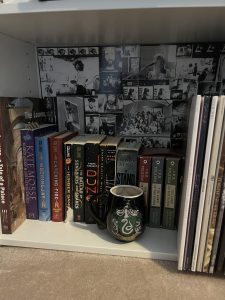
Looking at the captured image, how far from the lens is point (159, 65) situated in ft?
2.47

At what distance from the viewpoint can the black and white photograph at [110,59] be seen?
2.50 feet

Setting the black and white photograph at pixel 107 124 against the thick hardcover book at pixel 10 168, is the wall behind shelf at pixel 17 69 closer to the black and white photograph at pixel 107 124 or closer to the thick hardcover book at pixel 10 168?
the thick hardcover book at pixel 10 168

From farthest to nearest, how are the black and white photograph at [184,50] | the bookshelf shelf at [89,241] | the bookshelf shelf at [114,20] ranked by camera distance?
the black and white photograph at [184,50] < the bookshelf shelf at [89,241] < the bookshelf shelf at [114,20]

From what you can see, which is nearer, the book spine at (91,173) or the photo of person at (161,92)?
the book spine at (91,173)

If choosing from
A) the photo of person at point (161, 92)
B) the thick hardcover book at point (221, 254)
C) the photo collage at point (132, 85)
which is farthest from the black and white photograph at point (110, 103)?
the thick hardcover book at point (221, 254)

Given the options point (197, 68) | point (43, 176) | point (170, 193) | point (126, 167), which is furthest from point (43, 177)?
point (197, 68)

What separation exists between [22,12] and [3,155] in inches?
12.0

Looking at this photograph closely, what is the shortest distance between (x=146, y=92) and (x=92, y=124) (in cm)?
20

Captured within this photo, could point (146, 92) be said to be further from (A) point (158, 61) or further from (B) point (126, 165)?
(B) point (126, 165)

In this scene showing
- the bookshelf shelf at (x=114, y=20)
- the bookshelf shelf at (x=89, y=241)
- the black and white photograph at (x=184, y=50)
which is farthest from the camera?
the black and white photograph at (x=184, y=50)

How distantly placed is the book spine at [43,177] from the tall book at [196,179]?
0.37 metres

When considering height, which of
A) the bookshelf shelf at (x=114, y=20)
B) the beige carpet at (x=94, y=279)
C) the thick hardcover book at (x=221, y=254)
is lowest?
the beige carpet at (x=94, y=279)

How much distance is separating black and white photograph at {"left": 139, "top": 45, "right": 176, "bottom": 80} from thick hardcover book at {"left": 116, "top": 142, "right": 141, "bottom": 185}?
247 millimetres

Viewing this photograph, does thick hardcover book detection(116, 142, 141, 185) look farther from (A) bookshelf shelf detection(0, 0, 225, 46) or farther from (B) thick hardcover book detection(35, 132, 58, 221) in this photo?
(A) bookshelf shelf detection(0, 0, 225, 46)
